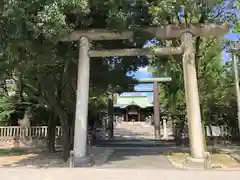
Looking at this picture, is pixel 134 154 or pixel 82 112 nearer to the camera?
pixel 82 112

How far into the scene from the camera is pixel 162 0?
330 inches

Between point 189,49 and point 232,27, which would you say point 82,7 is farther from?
point 232,27

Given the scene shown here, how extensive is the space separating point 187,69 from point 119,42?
11.2ft

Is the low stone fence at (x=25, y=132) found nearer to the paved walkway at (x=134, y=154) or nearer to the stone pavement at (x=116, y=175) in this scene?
the paved walkway at (x=134, y=154)

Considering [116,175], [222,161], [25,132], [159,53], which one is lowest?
[222,161]

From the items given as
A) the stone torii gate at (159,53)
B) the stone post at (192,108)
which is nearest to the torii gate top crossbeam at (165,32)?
the stone torii gate at (159,53)

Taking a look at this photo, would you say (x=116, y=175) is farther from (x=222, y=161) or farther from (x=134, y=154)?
(x=134, y=154)

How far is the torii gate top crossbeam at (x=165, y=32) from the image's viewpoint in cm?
893

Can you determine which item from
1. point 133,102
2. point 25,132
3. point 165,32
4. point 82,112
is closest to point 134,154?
point 82,112

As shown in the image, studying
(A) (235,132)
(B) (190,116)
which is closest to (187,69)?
(B) (190,116)

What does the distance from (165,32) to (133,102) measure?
3017 centimetres

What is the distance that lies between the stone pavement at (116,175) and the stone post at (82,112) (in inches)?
75.0

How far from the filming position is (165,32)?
29.8ft

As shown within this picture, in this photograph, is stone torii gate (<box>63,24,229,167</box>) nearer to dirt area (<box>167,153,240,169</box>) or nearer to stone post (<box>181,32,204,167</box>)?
stone post (<box>181,32,204,167</box>)
